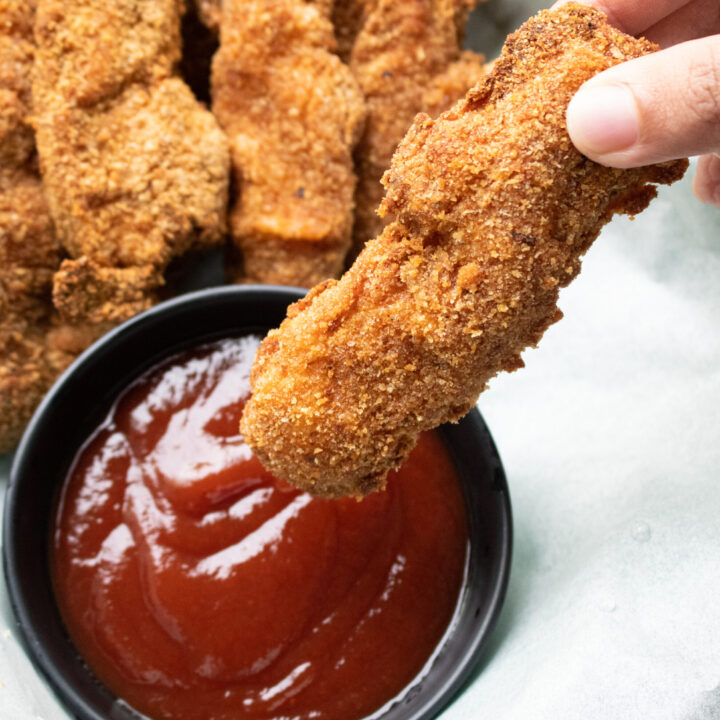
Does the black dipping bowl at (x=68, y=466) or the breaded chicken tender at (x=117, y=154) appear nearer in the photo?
the black dipping bowl at (x=68, y=466)

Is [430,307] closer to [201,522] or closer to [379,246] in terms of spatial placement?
[379,246]

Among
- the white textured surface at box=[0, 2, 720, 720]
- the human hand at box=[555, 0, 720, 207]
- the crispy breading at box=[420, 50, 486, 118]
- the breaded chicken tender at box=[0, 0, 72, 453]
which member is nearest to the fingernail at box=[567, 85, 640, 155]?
the human hand at box=[555, 0, 720, 207]

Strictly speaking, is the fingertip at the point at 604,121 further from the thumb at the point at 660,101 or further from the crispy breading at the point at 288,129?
the crispy breading at the point at 288,129

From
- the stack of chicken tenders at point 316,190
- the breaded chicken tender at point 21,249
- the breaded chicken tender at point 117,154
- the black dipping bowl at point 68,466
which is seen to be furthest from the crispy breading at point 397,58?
the breaded chicken tender at point 21,249

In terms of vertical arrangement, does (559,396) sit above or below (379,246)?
below

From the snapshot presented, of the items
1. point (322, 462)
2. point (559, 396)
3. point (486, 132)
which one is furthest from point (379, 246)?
point (559, 396)

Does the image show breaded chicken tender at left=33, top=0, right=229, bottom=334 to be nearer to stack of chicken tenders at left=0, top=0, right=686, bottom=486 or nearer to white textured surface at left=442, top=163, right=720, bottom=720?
stack of chicken tenders at left=0, top=0, right=686, bottom=486

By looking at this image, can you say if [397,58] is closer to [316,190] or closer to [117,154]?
[316,190]
